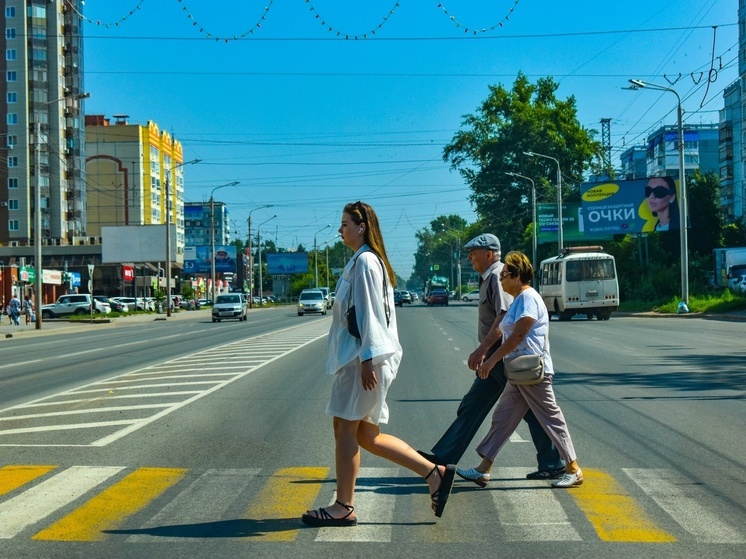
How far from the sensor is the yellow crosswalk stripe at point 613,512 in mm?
5785

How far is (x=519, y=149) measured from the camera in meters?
75.8

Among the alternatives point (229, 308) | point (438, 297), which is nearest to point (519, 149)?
point (438, 297)

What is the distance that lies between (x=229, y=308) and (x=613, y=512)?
164 feet

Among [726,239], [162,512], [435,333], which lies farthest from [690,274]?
[162,512]

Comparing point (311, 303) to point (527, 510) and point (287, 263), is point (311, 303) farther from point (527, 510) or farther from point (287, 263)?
point (287, 263)

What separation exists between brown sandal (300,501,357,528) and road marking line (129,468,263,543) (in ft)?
1.15

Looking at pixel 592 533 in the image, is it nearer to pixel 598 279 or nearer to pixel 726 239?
pixel 598 279

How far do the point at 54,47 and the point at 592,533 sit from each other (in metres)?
104

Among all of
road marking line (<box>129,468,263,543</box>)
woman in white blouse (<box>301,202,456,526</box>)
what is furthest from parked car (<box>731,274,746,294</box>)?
woman in white blouse (<box>301,202,456,526</box>)

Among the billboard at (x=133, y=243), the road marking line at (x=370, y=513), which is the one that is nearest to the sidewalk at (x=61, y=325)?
the billboard at (x=133, y=243)

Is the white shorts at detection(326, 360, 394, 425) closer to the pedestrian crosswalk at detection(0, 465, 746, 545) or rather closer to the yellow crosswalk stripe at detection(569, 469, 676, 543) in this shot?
the pedestrian crosswalk at detection(0, 465, 746, 545)

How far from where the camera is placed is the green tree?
75.6m

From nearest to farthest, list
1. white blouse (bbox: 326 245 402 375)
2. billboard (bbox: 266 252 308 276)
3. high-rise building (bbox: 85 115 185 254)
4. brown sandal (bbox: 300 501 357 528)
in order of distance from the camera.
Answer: white blouse (bbox: 326 245 402 375) < brown sandal (bbox: 300 501 357 528) < high-rise building (bbox: 85 115 185 254) < billboard (bbox: 266 252 308 276)

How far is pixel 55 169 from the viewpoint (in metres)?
104
